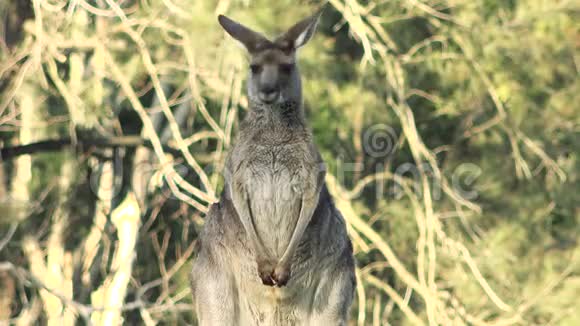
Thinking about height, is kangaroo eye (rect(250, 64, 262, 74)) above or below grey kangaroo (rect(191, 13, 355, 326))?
above

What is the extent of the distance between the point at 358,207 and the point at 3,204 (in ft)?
16.1

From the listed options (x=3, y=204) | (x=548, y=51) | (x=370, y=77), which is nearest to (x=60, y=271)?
(x=3, y=204)

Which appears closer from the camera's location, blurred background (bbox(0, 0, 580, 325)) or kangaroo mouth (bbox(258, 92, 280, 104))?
kangaroo mouth (bbox(258, 92, 280, 104))

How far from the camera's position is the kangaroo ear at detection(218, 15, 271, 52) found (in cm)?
438

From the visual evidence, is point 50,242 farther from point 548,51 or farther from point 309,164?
point 548,51

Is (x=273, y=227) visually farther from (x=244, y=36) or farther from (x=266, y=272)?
(x=244, y=36)

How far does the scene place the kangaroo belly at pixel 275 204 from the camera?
14.4ft

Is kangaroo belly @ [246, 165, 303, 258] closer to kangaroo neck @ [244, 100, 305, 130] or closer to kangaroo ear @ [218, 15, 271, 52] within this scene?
kangaroo neck @ [244, 100, 305, 130]

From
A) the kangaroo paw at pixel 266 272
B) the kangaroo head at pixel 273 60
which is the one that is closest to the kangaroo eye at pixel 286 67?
the kangaroo head at pixel 273 60

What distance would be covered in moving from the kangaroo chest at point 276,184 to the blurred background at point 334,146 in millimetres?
1846

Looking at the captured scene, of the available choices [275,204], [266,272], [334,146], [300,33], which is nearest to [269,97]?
[300,33]

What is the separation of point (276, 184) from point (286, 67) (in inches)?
18.4

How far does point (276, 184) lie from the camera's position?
4.40 metres

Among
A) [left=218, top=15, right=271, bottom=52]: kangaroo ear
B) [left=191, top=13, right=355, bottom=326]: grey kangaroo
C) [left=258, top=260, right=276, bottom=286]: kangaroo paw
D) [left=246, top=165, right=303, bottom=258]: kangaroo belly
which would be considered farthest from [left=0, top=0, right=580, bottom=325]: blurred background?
[left=258, top=260, right=276, bottom=286]: kangaroo paw
